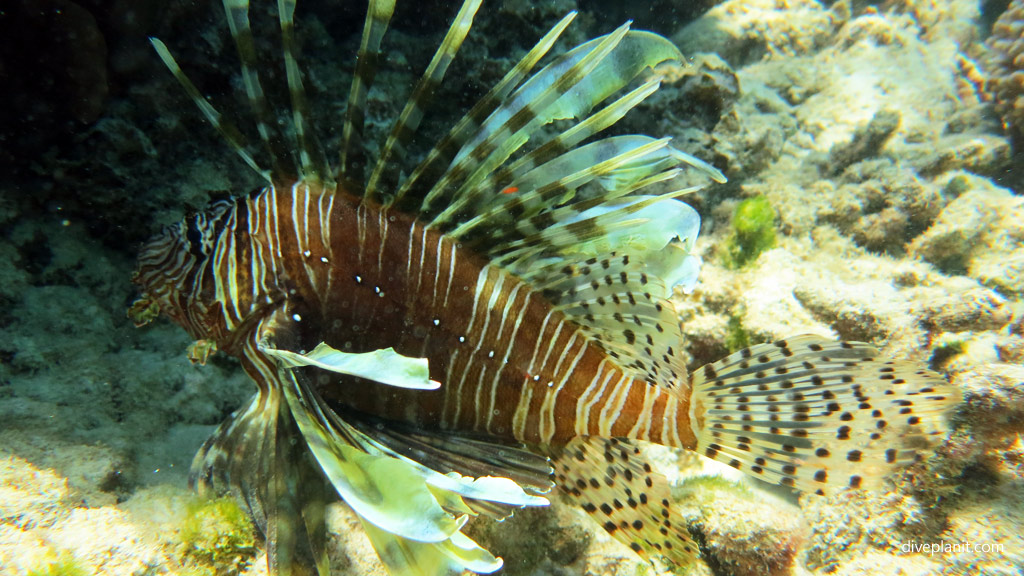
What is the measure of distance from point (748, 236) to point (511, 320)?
289cm

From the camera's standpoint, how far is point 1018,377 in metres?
2.57

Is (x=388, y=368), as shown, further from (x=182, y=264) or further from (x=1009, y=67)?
(x=1009, y=67)

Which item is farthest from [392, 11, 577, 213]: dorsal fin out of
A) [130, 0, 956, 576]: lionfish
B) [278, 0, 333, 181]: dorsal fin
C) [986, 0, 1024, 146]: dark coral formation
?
[986, 0, 1024, 146]: dark coral formation

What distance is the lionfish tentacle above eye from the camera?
5.86 feet

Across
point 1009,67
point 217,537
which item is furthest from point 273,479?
point 1009,67

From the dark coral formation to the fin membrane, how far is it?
719 cm

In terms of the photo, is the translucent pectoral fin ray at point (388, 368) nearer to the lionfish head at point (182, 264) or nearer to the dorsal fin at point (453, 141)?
the dorsal fin at point (453, 141)

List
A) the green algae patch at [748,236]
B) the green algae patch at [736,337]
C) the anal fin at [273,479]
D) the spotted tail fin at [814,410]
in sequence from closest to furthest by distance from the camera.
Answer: the anal fin at [273,479]
the spotted tail fin at [814,410]
the green algae patch at [736,337]
the green algae patch at [748,236]

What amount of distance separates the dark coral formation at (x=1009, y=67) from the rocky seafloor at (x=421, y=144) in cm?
95

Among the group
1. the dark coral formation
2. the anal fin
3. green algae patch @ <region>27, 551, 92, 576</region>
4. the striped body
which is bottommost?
green algae patch @ <region>27, 551, 92, 576</region>

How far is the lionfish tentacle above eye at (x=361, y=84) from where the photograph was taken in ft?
5.86

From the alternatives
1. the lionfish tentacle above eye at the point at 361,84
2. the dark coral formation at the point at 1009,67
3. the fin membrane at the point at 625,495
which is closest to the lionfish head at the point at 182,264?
the lionfish tentacle above eye at the point at 361,84

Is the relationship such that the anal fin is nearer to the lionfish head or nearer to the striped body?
the striped body

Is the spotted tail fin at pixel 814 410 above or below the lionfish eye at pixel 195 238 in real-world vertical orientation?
below
